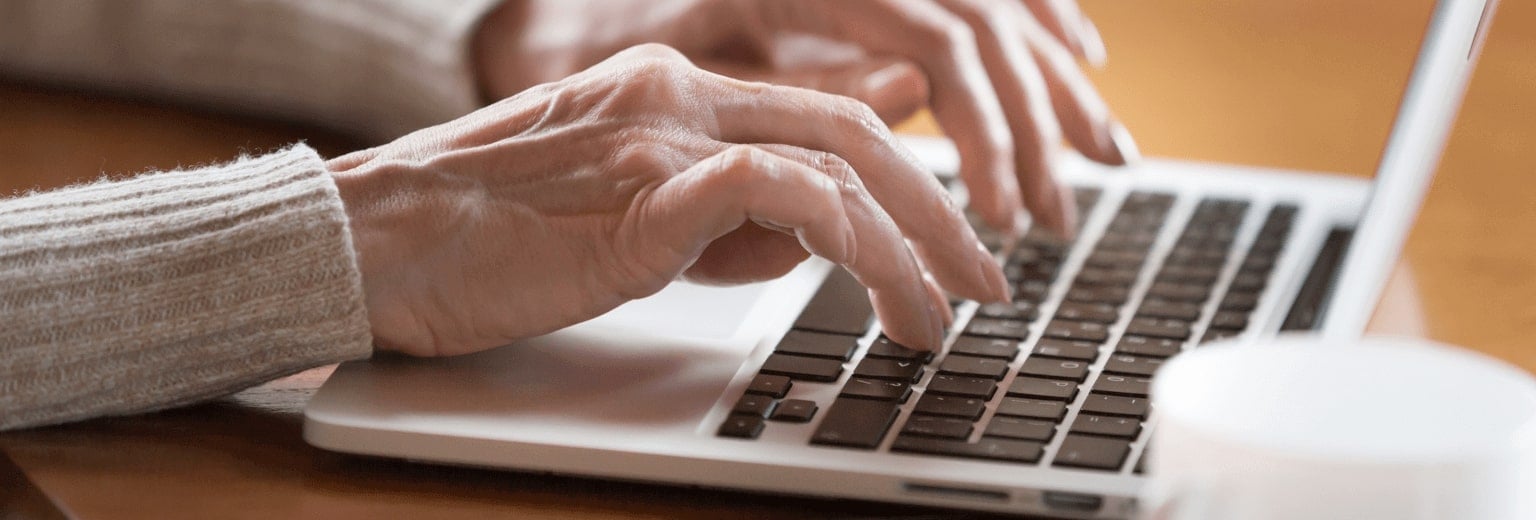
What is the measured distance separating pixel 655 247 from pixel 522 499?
117 millimetres

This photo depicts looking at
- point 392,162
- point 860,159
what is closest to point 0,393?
point 392,162

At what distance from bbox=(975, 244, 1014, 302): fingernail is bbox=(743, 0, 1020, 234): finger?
0.18m

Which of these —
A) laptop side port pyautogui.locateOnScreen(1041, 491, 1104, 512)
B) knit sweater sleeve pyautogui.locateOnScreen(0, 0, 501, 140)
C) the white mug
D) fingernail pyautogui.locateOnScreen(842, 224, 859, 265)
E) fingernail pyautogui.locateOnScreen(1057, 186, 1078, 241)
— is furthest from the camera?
knit sweater sleeve pyautogui.locateOnScreen(0, 0, 501, 140)

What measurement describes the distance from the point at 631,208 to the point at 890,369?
12 cm

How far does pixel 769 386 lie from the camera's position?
0.56 m

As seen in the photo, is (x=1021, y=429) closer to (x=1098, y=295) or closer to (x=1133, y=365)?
(x=1133, y=365)

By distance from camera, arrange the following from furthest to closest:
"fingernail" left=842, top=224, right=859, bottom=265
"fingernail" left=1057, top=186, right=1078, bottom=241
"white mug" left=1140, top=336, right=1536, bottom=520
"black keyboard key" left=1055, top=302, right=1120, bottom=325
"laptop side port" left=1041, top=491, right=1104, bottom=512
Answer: "fingernail" left=1057, top=186, right=1078, bottom=241 → "black keyboard key" left=1055, top=302, right=1120, bottom=325 → "fingernail" left=842, top=224, right=859, bottom=265 → "laptop side port" left=1041, top=491, right=1104, bottom=512 → "white mug" left=1140, top=336, right=1536, bottom=520

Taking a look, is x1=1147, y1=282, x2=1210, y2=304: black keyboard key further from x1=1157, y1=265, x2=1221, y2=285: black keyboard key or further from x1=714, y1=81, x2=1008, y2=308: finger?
x1=714, y1=81, x2=1008, y2=308: finger

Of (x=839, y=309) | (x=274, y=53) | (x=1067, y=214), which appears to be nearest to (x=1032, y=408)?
(x=839, y=309)

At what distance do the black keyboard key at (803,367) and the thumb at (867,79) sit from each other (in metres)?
0.33

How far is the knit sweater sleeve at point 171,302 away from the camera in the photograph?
550 mm

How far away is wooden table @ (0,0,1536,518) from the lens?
0.50 m

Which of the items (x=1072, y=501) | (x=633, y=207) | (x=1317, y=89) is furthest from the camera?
(x=1317, y=89)

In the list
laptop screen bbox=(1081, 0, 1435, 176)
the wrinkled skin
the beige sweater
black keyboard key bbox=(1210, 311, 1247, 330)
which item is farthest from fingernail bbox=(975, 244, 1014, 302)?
laptop screen bbox=(1081, 0, 1435, 176)
